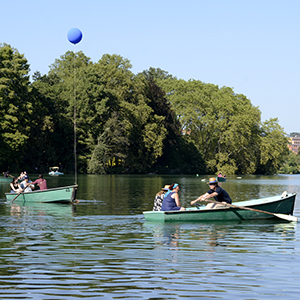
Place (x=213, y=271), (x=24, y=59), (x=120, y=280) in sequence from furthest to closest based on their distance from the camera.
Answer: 1. (x=24, y=59)
2. (x=213, y=271)
3. (x=120, y=280)

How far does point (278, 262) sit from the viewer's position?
12312mm

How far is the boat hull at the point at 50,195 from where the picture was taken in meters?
29.3

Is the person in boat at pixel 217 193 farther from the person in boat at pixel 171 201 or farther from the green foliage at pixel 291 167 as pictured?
the green foliage at pixel 291 167

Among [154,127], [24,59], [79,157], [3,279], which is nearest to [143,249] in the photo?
[3,279]

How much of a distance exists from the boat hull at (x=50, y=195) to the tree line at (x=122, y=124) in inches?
1445

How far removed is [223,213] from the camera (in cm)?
2069

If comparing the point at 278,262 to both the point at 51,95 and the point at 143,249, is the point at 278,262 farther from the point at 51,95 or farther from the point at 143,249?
the point at 51,95

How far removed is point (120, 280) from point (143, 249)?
3894 millimetres

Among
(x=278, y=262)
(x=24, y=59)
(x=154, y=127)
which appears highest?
(x=24, y=59)

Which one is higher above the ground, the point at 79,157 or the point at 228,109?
the point at 228,109

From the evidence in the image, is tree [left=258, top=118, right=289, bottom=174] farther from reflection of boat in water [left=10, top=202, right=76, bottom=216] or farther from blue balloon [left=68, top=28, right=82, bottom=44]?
reflection of boat in water [left=10, top=202, right=76, bottom=216]

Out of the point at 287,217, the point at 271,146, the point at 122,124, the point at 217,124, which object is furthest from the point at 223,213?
the point at 271,146

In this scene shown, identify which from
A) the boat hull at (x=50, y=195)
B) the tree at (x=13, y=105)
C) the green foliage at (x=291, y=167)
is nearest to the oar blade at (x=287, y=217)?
the boat hull at (x=50, y=195)

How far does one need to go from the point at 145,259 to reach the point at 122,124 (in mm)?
74902
